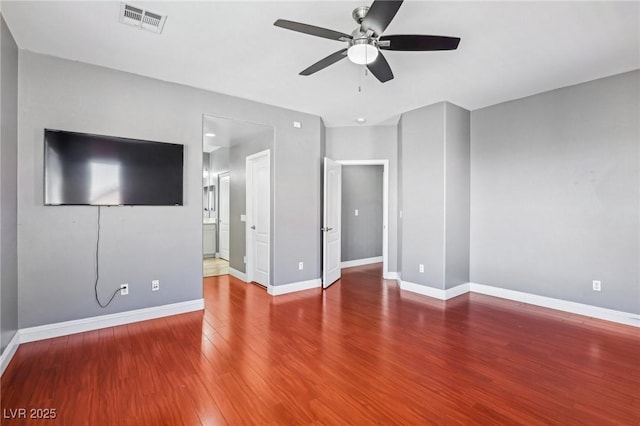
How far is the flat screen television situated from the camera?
295 cm

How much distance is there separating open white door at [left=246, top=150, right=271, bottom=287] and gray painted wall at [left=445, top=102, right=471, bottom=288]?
2706 millimetres

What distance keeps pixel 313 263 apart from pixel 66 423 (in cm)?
346

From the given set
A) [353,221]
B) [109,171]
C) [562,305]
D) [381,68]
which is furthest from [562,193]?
[109,171]

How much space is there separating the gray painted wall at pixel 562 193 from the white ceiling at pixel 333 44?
0.37m

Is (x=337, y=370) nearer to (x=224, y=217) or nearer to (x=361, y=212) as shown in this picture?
(x=361, y=212)

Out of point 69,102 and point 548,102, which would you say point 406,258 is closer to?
point 548,102

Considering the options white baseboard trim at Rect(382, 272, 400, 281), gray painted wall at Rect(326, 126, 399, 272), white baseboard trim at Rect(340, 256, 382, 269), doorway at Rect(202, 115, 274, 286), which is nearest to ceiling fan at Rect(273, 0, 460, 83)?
doorway at Rect(202, 115, 274, 286)

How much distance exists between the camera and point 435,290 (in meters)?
4.38

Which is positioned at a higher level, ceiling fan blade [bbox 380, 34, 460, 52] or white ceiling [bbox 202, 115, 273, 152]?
white ceiling [bbox 202, 115, 273, 152]

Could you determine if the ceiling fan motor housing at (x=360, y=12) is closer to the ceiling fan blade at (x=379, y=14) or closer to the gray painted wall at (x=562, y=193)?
the ceiling fan blade at (x=379, y=14)

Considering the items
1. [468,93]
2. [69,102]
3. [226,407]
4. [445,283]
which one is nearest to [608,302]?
[445,283]

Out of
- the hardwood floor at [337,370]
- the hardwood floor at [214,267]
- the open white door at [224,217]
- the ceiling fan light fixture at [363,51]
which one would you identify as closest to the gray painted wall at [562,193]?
the hardwood floor at [337,370]

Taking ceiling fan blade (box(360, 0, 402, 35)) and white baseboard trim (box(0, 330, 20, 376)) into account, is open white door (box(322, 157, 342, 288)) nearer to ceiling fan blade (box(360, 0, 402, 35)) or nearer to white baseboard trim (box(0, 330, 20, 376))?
ceiling fan blade (box(360, 0, 402, 35))

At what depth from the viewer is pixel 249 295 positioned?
4.48 m
